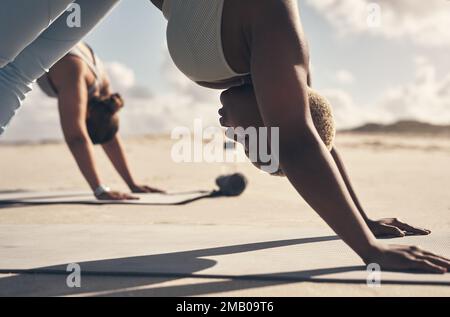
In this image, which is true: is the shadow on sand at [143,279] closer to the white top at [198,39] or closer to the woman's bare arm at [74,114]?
the white top at [198,39]

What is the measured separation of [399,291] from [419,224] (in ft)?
5.89

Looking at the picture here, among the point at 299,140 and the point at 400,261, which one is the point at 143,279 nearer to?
the point at 299,140

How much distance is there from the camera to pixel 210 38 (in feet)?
5.77

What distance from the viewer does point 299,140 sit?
5.34ft

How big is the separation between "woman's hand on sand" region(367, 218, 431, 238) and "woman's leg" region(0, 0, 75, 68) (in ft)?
4.78

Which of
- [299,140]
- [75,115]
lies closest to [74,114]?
[75,115]

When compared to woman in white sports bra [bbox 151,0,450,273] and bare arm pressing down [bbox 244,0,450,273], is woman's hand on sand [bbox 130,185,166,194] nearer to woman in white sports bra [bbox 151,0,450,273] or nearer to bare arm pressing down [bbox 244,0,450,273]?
woman in white sports bra [bbox 151,0,450,273]

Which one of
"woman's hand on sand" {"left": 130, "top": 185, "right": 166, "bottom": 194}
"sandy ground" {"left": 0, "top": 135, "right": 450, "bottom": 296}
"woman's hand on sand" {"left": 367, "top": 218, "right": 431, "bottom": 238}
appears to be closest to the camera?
"sandy ground" {"left": 0, "top": 135, "right": 450, "bottom": 296}

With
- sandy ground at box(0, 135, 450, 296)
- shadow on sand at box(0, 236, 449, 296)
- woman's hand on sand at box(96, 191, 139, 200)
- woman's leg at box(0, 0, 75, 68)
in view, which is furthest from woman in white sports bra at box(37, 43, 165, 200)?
woman's leg at box(0, 0, 75, 68)

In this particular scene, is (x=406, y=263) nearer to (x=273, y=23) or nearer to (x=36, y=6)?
(x=273, y=23)

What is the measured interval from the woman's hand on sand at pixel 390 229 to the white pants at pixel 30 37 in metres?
1.35

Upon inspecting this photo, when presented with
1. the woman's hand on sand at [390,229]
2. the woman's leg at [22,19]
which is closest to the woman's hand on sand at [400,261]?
the woman's hand on sand at [390,229]

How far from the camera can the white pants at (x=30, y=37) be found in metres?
1.67

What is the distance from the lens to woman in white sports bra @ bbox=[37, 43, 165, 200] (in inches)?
167
